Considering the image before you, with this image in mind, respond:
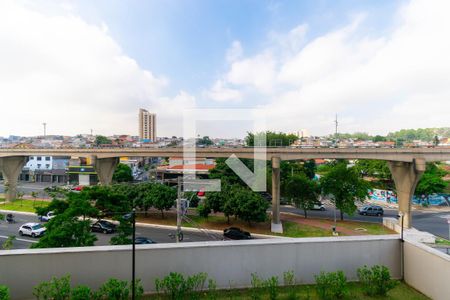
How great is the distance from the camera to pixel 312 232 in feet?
60.7

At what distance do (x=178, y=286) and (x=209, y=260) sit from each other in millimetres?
825

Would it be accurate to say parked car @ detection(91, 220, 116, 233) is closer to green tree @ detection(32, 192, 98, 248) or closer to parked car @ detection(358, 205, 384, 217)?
green tree @ detection(32, 192, 98, 248)

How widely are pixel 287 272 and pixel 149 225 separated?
1646 cm

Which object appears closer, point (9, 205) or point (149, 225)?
point (149, 225)

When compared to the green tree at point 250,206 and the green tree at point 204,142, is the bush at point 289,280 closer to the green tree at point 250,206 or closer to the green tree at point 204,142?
the green tree at point 250,206

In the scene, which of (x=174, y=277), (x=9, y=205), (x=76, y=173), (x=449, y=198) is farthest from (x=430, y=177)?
(x=76, y=173)

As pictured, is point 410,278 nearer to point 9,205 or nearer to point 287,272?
point 287,272

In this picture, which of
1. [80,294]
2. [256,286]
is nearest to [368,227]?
[256,286]

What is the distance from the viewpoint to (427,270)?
514cm

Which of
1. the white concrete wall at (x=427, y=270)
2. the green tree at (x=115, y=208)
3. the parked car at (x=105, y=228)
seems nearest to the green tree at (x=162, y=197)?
the parked car at (x=105, y=228)

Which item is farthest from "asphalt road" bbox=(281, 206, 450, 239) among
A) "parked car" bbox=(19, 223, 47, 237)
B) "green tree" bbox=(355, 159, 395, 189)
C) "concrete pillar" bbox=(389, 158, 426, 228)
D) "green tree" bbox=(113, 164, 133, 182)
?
"green tree" bbox=(113, 164, 133, 182)

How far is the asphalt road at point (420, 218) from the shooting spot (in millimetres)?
20178

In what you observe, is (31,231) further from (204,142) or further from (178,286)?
(178,286)

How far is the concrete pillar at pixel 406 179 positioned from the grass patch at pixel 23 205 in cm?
3491
